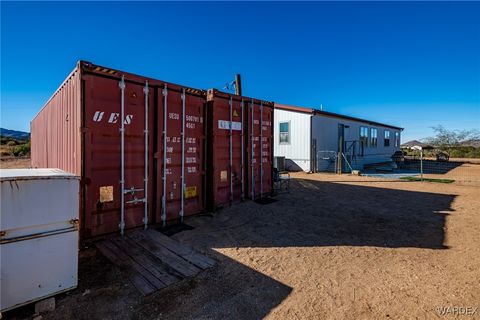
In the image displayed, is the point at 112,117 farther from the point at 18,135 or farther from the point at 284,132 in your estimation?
the point at 18,135

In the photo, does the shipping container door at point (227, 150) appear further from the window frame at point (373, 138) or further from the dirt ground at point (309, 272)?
the window frame at point (373, 138)

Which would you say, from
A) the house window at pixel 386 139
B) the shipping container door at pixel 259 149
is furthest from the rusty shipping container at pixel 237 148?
the house window at pixel 386 139

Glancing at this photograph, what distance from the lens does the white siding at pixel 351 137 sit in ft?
56.4

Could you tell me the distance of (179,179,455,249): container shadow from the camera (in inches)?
193

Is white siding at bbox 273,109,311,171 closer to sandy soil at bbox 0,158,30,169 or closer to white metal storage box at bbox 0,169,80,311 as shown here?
white metal storage box at bbox 0,169,80,311

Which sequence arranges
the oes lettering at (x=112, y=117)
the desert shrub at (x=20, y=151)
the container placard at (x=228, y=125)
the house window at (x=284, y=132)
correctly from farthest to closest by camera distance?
the desert shrub at (x=20, y=151) < the house window at (x=284, y=132) < the container placard at (x=228, y=125) < the oes lettering at (x=112, y=117)

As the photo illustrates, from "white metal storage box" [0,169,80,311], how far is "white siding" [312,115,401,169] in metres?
15.3

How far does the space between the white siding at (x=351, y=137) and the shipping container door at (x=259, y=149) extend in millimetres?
8904

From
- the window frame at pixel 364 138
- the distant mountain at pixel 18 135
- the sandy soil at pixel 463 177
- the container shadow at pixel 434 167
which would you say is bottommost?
the sandy soil at pixel 463 177

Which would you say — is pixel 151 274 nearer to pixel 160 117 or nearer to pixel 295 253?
pixel 295 253

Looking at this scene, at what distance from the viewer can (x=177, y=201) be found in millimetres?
5832

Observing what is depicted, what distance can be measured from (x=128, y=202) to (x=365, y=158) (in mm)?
21469

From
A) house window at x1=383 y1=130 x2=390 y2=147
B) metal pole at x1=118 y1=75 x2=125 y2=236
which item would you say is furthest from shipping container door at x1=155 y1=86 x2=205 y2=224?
house window at x1=383 y1=130 x2=390 y2=147

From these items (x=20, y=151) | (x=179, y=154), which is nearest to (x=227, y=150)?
(x=179, y=154)
